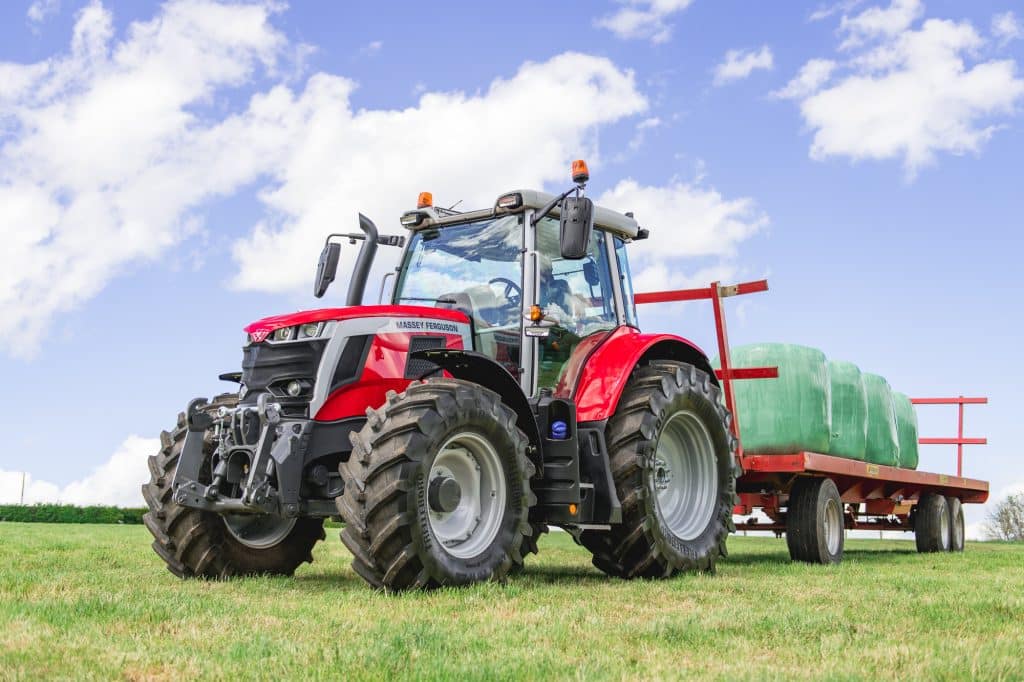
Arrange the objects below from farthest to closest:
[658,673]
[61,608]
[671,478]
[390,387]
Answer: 1. [671,478]
2. [390,387]
3. [61,608]
4. [658,673]

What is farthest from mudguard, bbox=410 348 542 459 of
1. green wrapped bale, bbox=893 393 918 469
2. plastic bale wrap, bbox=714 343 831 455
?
green wrapped bale, bbox=893 393 918 469

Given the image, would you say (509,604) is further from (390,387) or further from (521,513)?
(390,387)

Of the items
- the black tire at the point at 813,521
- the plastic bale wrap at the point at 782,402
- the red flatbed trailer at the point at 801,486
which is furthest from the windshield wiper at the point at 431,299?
the black tire at the point at 813,521

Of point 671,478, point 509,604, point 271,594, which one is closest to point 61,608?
point 271,594

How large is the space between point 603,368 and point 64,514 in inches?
1051

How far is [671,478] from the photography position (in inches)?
339

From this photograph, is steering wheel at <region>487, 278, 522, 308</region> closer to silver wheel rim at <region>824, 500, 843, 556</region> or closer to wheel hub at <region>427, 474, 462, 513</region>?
wheel hub at <region>427, 474, 462, 513</region>

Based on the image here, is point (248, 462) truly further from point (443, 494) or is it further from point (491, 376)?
point (491, 376)

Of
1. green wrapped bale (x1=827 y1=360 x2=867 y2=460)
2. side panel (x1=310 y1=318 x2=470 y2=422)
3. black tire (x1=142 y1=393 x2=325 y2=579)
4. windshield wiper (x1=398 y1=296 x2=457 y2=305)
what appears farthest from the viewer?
green wrapped bale (x1=827 y1=360 x2=867 y2=460)

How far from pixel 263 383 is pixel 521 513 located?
6.37ft

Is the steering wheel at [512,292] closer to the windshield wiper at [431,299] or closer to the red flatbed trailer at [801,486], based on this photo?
the windshield wiper at [431,299]

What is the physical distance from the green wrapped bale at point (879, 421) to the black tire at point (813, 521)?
150 centimetres

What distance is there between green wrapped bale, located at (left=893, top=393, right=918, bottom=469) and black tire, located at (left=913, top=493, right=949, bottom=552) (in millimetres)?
739

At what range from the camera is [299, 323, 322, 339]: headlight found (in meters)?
7.06
